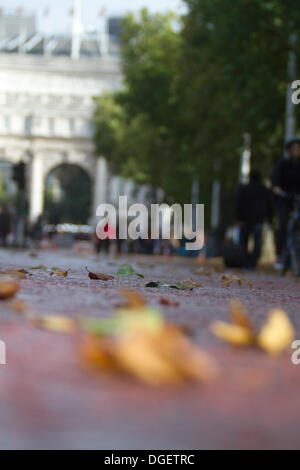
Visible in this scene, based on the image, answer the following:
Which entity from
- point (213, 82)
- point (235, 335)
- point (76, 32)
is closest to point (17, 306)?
point (235, 335)

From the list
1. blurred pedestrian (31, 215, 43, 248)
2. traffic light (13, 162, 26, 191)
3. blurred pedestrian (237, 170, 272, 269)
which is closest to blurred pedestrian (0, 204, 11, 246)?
traffic light (13, 162, 26, 191)

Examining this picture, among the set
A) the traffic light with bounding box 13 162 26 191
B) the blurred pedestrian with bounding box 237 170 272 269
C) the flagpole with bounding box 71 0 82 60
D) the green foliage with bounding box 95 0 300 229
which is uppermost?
the flagpole with bounding box 71 0 82 60

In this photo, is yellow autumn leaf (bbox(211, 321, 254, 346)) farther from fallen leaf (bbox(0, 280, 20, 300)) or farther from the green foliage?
the green foliage

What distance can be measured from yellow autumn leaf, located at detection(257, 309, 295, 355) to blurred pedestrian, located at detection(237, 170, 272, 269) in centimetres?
1184

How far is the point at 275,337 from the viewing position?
6.50 feet

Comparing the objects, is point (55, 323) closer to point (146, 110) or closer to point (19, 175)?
point (19, 175)

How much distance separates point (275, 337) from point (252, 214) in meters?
12.2

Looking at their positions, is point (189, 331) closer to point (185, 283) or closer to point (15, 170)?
point (185, 283)

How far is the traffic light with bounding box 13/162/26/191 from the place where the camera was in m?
32.2

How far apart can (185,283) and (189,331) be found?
253 centimetres

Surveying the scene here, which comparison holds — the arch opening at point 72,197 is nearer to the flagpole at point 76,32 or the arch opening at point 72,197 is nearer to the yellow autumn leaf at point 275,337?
the flagpole at point 76,32

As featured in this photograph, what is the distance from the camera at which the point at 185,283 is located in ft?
15.2

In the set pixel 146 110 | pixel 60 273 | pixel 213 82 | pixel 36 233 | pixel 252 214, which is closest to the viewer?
pixel 60 273

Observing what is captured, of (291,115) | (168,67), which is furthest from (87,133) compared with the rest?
(291,115)
